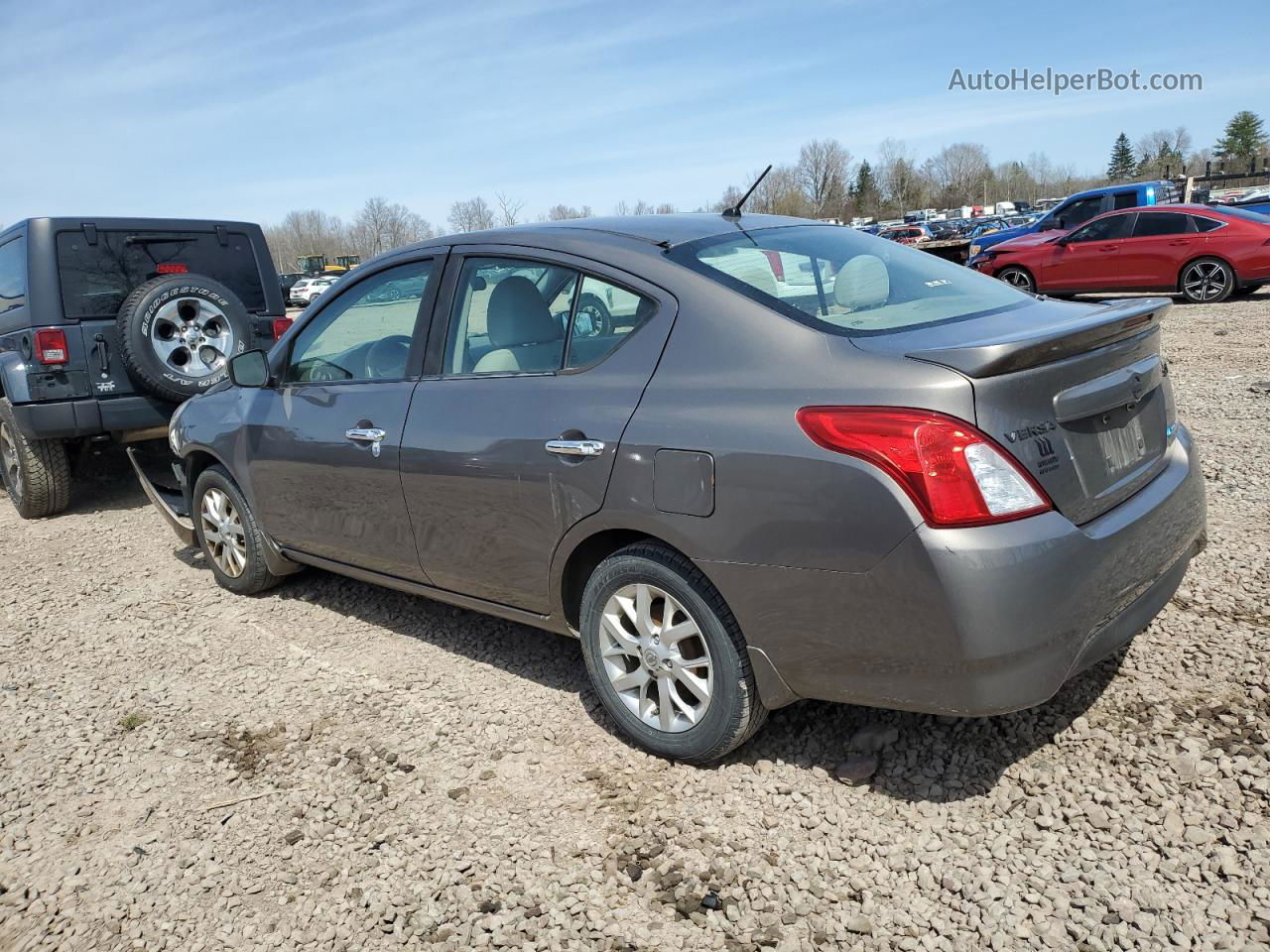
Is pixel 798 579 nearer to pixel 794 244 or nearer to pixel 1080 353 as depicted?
pixel 1080 353

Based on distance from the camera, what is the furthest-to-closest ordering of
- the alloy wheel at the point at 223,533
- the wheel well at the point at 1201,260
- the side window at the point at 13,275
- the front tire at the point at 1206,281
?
the front tire at the point at 1206,281, the wheel well at the point at 1201,260, the side window at the point at 13,275, the alloy wheel at the point at 223,533

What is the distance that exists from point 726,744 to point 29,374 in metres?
5.81

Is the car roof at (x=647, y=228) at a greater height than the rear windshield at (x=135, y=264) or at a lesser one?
lesser

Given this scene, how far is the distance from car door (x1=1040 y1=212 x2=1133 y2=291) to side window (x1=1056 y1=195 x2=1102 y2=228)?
2.79m

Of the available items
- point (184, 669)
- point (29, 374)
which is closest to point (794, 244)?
point (184, 669)

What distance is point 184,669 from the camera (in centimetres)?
415

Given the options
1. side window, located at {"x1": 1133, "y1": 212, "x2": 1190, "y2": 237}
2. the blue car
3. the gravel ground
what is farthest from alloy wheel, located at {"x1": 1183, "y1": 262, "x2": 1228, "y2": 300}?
the gravel ground

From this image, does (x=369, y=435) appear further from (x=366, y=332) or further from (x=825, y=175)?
(x=825, y=175)

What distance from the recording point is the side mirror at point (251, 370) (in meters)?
4.31

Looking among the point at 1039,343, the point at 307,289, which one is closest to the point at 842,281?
the point at 1039,343

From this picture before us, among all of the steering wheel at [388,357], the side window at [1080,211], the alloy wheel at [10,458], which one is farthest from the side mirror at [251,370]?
the side window at [1080,211]

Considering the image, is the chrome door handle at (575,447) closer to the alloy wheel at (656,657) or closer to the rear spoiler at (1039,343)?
the alloy wheel at (656,657)

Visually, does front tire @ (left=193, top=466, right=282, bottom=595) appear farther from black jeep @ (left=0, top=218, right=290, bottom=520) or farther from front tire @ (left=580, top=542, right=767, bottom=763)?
front tire @ (left=580, top=542, right=767, bottom=763)

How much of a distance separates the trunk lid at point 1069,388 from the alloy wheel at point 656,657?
0.98 m
